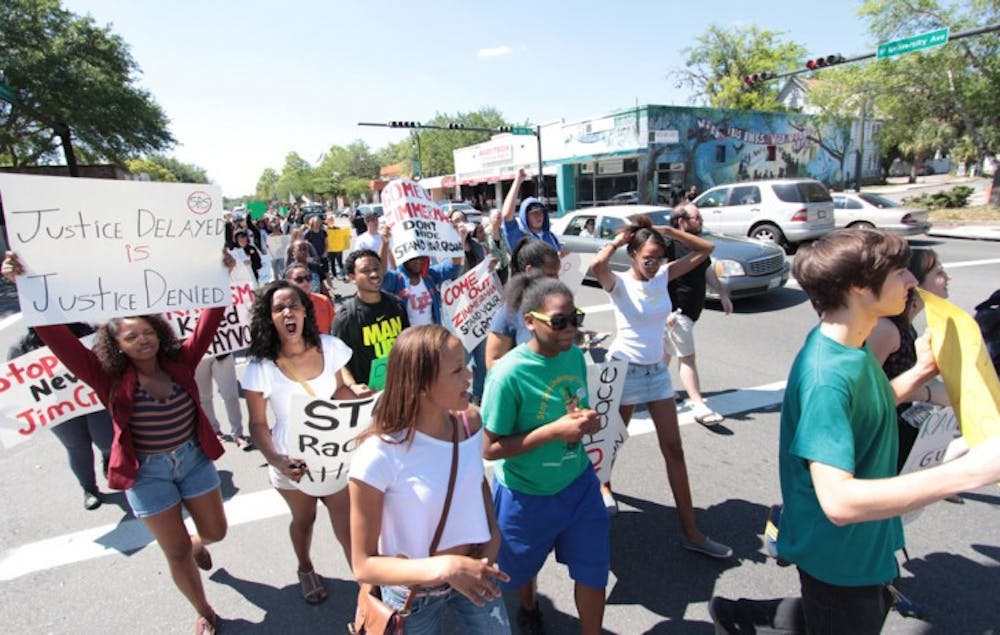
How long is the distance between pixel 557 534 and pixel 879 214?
1583 cm

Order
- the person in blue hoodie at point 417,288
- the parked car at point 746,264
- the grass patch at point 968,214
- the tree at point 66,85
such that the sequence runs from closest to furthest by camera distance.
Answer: the person in blue hoodie at point 417,288 < the parked car at point 746,264 < the grass patch at point 968,214 < the tree at point 66,85

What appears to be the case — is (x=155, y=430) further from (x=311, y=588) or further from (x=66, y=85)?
(x=66, y=85)

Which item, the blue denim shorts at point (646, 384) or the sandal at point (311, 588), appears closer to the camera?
the sandal at point (311, 588)

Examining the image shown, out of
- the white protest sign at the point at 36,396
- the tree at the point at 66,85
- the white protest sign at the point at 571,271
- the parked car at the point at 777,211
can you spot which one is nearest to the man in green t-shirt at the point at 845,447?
the white protest sign at the point at 36,396

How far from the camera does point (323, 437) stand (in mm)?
2559

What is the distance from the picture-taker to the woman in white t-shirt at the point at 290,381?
2768mm

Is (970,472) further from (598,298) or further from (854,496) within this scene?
(598,298)

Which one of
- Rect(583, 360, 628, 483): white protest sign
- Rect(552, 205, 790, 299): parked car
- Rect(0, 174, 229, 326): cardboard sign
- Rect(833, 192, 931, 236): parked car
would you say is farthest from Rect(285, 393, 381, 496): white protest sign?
Rect(833, 192, 931, 236): parked car

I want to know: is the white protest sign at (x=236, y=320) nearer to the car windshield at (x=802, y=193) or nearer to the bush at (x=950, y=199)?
the car windshield at (x=802, y=193)

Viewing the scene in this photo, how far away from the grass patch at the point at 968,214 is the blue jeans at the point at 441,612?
2344cm

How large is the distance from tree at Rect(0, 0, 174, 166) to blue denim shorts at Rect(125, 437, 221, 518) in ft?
88.4

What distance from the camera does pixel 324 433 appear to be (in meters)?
2.54

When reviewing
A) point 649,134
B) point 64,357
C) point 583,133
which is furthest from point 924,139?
point 64,357

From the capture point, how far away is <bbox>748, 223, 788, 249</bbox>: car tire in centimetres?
1423
